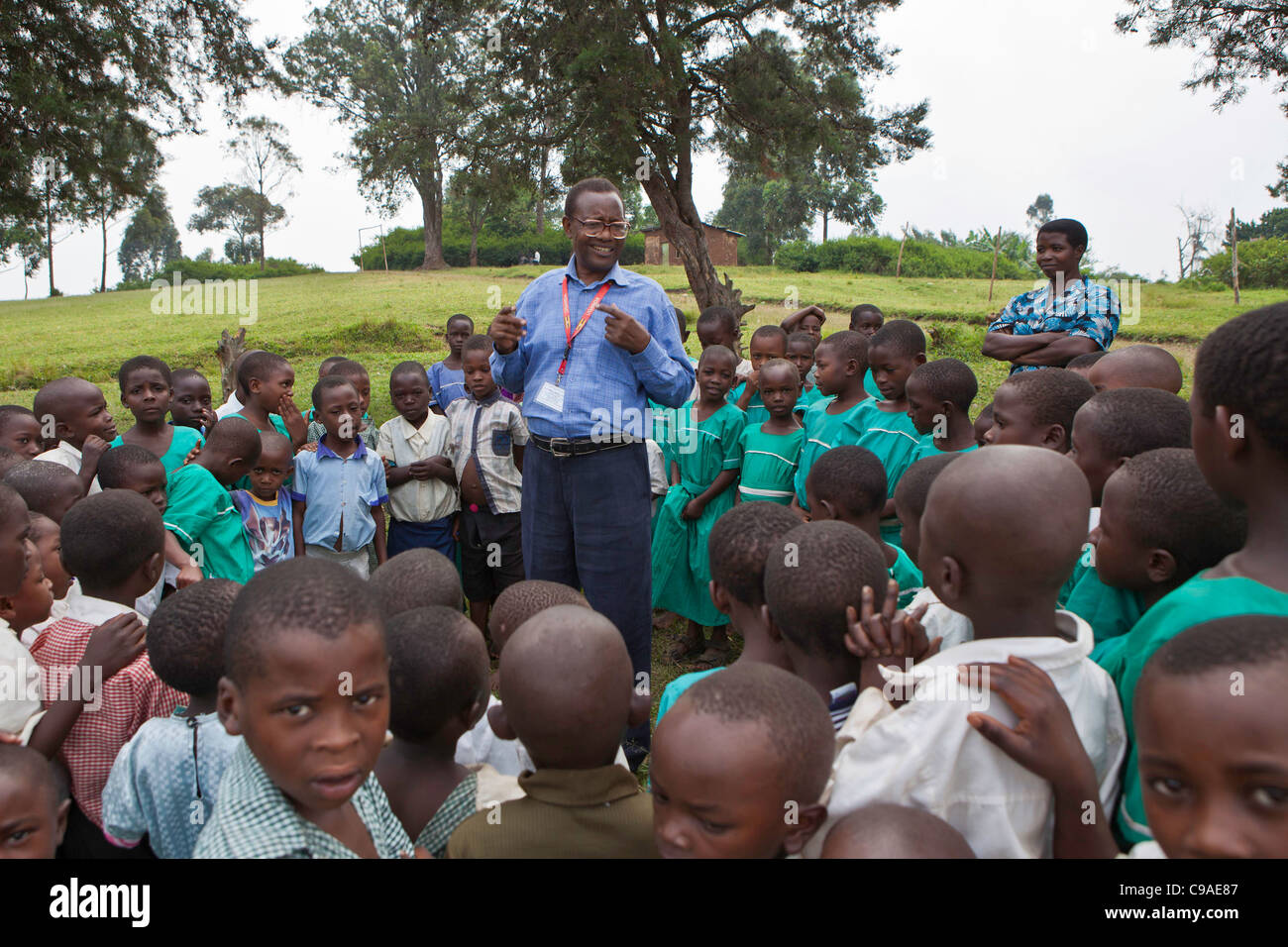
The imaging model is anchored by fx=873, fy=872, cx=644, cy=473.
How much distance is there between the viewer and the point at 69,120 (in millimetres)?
7945

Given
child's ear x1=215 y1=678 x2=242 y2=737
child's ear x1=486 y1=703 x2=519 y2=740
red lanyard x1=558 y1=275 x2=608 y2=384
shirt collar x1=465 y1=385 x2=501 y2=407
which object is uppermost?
red lanyard x1=558 y1=275 x2=608 y2=384

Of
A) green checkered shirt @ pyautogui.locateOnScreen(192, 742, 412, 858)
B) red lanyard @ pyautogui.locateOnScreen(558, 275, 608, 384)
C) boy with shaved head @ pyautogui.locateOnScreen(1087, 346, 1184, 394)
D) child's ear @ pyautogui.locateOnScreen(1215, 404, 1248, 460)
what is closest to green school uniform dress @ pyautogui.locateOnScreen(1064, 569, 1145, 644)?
child's ear @ pyautogui.locateOnScreen(1215, 404, 1248, 460)

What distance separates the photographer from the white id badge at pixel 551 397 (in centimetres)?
348

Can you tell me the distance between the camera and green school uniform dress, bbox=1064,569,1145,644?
2.17m

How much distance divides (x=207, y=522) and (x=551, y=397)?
4.85 feet

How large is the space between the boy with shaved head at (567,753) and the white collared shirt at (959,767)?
1.29ft

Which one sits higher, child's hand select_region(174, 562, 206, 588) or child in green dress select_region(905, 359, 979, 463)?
child in green dress select_region(905, 359, 979, 463)

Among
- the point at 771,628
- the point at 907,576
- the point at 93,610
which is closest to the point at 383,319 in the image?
the point at 93,610

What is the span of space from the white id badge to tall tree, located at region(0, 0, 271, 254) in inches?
267

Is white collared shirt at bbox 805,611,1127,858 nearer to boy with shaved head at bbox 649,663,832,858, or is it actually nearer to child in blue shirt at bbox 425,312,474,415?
boy with shaved head at bbox 649,663,832,858

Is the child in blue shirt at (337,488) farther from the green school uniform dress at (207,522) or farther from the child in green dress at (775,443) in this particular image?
the child in green dress at (775,443)

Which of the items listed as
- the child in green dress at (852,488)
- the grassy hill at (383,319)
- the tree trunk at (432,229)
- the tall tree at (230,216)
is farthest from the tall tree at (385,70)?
the child in green dress at (852,488)

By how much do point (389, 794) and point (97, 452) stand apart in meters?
2.79
